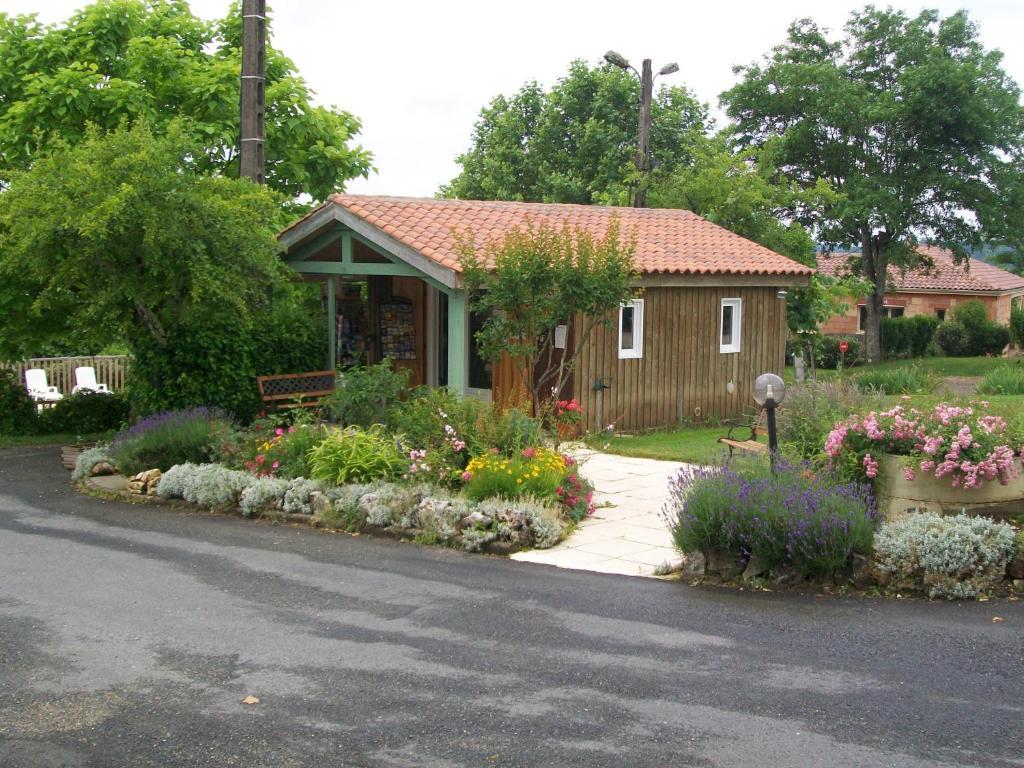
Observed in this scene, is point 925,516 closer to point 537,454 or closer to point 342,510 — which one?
point 537,454

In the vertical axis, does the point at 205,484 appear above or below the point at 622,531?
above

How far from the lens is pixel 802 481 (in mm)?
8750

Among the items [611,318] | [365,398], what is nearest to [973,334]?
[611,318]

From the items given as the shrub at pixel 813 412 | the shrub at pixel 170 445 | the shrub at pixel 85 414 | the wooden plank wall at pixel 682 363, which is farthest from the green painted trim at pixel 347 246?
the shrub at pixel 813 412

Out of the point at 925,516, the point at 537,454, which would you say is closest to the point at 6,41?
the point at 537,454

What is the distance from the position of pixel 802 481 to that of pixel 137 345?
9.98m

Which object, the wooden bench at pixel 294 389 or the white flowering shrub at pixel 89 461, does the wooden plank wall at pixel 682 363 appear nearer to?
the wooden bench at pixel 294 389

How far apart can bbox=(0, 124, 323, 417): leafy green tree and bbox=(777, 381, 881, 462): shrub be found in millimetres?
6892

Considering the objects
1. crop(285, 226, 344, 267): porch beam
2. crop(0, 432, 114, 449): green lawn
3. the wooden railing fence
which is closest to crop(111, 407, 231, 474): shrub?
crop(0, 432, 114, 449): green lawn

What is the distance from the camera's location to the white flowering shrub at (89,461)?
13.8 meters

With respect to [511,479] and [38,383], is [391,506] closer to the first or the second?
[511,479]

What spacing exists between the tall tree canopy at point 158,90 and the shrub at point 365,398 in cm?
718

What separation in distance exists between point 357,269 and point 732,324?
6426 mm

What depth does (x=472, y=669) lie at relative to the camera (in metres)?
6.46
